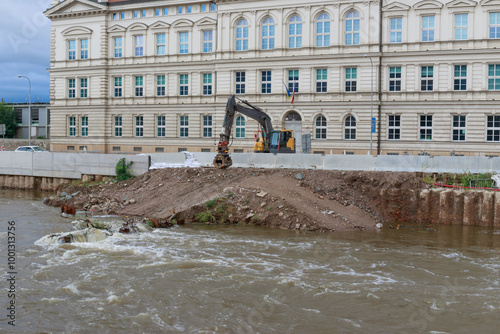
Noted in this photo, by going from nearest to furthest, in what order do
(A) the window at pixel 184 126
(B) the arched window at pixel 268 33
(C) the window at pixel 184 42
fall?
(B) the arched window at pixel 268 33, (C) the window at pixel 184 42, (A) the window at pixel 184 126

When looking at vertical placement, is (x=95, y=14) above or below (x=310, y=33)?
above

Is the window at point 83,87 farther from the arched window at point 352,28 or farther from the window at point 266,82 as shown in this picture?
the arched window at point 352,28

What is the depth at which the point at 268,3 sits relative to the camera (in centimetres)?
4550

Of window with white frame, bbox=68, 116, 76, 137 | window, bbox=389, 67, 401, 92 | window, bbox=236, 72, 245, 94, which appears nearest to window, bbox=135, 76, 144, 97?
window with white frame, bbox=68, 116, 76, 137

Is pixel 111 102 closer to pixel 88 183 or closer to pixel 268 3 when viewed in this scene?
pixel 268 3

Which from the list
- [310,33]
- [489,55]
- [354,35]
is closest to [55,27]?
[310,33]

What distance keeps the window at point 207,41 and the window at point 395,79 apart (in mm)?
17513

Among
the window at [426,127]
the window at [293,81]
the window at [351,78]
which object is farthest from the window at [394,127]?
the window at [293,81]

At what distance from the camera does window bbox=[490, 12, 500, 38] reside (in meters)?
39.8

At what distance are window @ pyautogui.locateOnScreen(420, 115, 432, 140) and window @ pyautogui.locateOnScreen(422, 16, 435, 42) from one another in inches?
259

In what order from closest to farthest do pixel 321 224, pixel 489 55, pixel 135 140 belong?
1. pixel 321 224
2. pixel 489 55
3. pixel 135 140

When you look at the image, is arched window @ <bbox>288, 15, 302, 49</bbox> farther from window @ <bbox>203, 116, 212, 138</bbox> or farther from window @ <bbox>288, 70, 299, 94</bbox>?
window @ <bbox>203, 116, 212, 138</bbox>

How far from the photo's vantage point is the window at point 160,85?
166 feet

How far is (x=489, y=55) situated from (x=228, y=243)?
32121 millimetres
